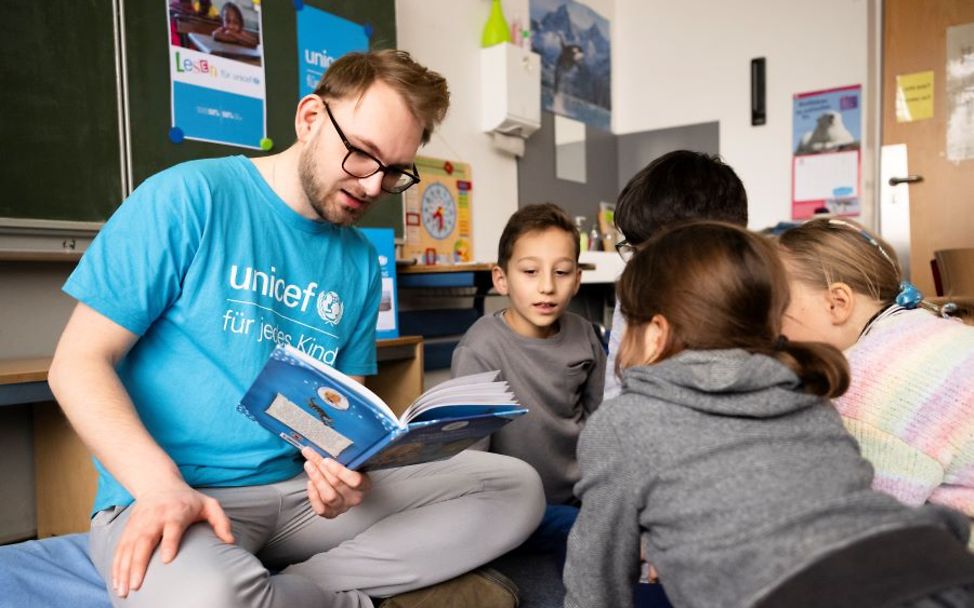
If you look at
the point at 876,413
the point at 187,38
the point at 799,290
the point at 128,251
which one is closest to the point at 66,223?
the point at 187,38

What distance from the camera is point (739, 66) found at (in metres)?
4.19

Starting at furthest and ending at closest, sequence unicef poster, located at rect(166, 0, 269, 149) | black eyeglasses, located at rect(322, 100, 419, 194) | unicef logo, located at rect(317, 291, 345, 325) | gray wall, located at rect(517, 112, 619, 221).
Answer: gray wall, located at rect(517, 112, 619, 221)
unicef poster, located at rect(166, 0, 269, 149)
unicef logo, located at rect(317, 291, 345, 325)
black eyeglasses, located at rect(322, 100, 419, 194)

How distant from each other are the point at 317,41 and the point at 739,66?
8.88ft

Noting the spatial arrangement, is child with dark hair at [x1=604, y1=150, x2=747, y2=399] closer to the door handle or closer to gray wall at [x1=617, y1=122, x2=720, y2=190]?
the door handle

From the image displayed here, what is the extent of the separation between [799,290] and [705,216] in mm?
263

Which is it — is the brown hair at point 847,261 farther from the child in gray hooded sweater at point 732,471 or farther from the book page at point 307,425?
the book page at point 307,425

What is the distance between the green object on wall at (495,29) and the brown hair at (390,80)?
236 cm

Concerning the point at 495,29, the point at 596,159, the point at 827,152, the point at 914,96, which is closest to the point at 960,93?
the point at 914,96

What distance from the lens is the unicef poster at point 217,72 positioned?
2.07 meters

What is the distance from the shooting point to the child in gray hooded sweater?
655mm

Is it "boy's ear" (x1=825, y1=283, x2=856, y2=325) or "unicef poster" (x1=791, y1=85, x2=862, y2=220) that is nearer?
"boy's ear" (x1=825, y1=283, x2=856, y2=325)

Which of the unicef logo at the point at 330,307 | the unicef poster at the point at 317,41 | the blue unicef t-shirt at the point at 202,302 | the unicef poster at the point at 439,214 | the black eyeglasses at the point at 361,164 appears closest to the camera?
the blue unicef t-shirt at the point at 202,302

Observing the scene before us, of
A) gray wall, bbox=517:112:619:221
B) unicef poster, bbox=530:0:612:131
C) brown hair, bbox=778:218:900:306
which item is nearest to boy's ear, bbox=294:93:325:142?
brown hair, bbox=778:218:900:306

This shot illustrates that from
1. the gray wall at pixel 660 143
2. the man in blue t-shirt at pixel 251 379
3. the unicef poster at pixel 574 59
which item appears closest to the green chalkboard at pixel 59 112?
the man in blue t-shirt at pixel 251 379
